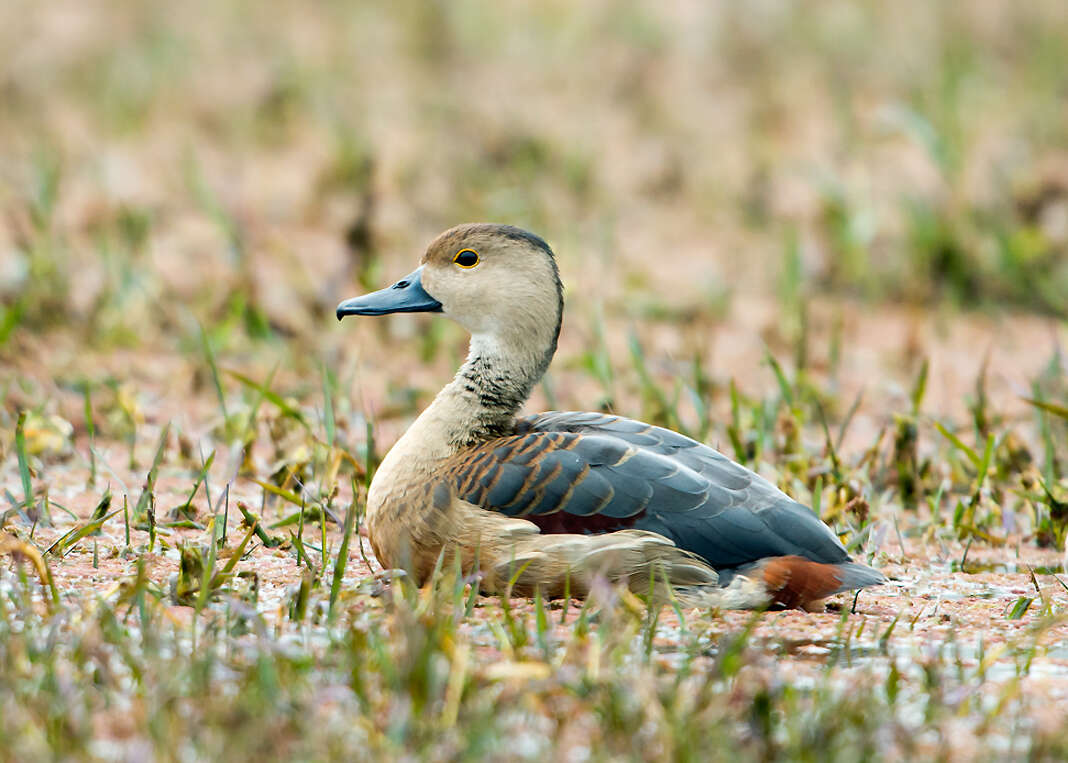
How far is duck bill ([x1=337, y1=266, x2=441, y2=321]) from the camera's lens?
4.18m

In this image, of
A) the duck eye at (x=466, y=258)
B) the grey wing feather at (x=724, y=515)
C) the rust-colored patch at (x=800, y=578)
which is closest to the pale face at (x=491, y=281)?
the duck eye at (x=466, y=258)

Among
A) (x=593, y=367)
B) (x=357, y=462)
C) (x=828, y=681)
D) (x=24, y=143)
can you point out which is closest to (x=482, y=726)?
(x=828, y=681)

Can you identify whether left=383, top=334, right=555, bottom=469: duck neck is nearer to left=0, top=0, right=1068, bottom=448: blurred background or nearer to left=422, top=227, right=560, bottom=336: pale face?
left=422, top=227, right=560, bottom=336: pale face

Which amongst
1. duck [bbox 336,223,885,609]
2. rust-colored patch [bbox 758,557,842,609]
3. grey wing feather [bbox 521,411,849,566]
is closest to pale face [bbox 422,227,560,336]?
duck [bbox 336,223,885,609]

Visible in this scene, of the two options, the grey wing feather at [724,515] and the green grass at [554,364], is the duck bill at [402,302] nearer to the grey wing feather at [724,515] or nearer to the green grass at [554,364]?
the green grass at [554,364]

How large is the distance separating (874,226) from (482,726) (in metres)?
5.35

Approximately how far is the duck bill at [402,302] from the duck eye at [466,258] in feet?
0.40

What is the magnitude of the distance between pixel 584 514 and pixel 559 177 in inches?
193

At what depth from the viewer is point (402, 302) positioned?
4.20m

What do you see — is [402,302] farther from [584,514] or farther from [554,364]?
[554,364]

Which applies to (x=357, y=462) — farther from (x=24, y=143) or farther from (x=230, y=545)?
(x=24, y=143)

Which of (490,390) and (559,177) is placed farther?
(559,177)

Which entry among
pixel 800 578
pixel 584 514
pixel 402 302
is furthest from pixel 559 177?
pixel 800 578

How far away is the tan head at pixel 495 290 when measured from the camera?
407 centimetres
